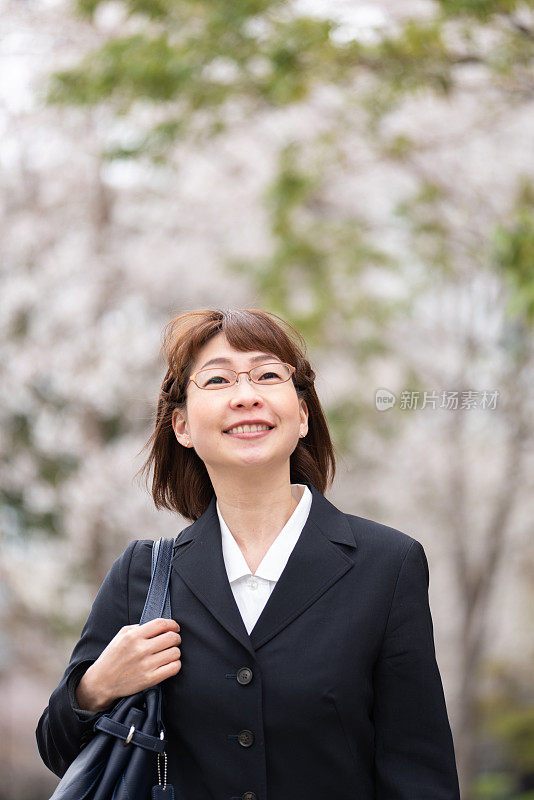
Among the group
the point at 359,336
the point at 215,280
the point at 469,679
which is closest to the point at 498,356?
the point at 359,336

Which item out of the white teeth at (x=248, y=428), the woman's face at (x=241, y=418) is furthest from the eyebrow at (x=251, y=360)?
the white teeth at (x=248, y=428)

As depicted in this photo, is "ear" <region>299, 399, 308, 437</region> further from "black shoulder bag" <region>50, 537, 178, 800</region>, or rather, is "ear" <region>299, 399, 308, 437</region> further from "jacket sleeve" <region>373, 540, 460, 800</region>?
"black shoulder bag" <region>50, 537, 178, 800</region>

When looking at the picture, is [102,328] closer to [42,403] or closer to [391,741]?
[42,403]

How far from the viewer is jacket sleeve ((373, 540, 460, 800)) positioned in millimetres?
1513

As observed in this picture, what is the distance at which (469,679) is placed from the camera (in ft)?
22.7

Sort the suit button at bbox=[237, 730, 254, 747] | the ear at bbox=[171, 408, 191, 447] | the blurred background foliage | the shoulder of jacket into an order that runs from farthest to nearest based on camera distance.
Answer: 1. the blurred background foliage
2. the ear at bbox=[171, 408, 191, 447]
3. the shoulder of jacket
4. the suit button at bbox=[237, 730, 254, 747]

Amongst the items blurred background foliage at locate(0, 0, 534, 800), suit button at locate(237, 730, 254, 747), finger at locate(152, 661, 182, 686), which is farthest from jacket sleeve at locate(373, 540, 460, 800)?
blurred background foliage at locate(0, 0, 534, 800)

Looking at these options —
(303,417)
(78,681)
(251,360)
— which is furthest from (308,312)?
(78,681)

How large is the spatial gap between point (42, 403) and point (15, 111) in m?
2.70

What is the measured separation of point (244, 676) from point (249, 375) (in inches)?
21.1

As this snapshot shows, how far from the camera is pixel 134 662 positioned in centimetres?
154

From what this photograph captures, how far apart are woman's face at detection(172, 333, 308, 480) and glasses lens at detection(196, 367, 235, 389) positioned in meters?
0.01

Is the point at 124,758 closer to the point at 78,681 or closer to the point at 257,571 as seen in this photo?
the point at 78,681

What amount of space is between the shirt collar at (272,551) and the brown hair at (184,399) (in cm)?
15
